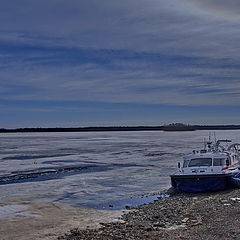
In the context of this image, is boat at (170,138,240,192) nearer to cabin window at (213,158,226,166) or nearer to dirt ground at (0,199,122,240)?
cabin window at (213,158,226,166)

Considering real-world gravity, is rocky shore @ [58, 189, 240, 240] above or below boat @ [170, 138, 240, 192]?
below

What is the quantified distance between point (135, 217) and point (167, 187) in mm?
8472

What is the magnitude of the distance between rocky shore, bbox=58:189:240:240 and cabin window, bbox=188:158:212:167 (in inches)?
169

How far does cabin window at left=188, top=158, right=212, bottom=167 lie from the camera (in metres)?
22.6

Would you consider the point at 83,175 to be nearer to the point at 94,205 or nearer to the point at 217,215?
the point at 94,205

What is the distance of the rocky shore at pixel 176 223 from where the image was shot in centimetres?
1144

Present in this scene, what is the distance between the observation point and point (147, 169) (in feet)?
105

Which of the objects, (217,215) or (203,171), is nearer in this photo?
(217,215)

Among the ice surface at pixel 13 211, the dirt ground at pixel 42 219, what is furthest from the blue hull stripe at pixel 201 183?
the ice surface at pixel 13 211

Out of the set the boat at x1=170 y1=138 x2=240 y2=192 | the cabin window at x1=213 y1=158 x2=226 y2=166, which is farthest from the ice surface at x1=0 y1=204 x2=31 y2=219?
the cabin window at x1=213 y1=158 x2=226 y2=166

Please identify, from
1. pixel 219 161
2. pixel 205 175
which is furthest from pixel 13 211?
pixel 219 161

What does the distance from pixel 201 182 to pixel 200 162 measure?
6.77 ft

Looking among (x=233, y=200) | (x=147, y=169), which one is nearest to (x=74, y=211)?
(x=233, y=200)

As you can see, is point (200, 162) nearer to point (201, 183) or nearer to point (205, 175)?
point (205, 175)
